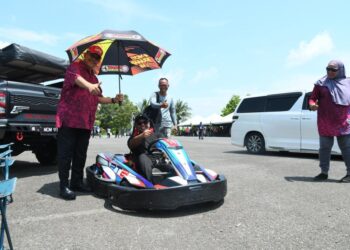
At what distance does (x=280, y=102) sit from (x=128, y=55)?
578 centimetres

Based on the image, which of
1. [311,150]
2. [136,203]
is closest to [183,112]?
[311,150]

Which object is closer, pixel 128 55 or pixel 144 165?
pixel 144 165

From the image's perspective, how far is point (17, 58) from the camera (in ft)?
20.7

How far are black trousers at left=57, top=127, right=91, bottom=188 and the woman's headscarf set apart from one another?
4073mm

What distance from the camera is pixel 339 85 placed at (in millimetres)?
6074

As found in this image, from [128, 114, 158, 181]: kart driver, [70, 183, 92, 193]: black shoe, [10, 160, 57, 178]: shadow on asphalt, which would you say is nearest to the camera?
[128, 114, 158, 181]: kart driver

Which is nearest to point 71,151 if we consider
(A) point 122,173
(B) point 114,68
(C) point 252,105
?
(A) point 122,173

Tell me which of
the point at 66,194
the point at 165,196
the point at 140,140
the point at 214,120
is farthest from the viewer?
the point at 214,120

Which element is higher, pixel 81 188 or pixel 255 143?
pixel 255 143

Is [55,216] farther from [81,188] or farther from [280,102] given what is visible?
[280,102]

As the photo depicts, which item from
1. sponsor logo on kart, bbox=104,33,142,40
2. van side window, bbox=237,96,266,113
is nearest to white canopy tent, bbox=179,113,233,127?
van side window, bbox=237,96,266,113

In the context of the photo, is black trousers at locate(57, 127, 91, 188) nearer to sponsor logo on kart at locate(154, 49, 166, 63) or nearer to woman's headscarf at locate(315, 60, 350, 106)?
sponsor logo on kart at locate(154, 49, 166, 63)

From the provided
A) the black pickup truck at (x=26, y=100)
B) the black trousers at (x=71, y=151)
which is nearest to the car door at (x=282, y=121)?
the black pickup truck at (x=26, y=100)

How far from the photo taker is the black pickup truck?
6078mm
